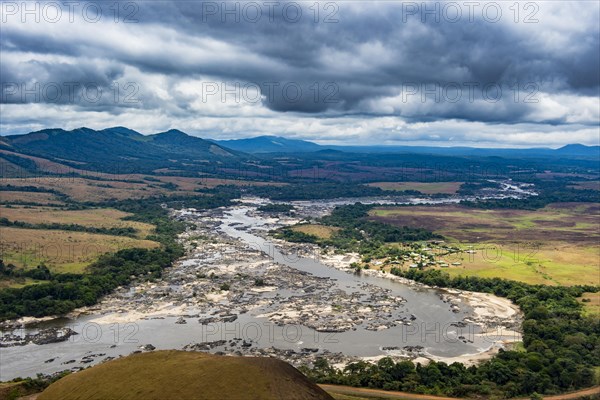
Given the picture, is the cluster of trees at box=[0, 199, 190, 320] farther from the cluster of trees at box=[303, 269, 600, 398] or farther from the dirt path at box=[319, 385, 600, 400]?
the dirt path at box=[319, 385, 600, 400]

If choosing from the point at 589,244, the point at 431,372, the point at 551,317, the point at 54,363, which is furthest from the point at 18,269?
the point at 589,244

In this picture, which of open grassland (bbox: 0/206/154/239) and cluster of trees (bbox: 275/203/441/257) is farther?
open grassland (bbox: 0/206/154/239)

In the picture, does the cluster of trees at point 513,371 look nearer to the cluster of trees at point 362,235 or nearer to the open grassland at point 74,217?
the cluster of trees at point 362,235

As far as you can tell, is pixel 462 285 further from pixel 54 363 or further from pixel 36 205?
pixel 36 205

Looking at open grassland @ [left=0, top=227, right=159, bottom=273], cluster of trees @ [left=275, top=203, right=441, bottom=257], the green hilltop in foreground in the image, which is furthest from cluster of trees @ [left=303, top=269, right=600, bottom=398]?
open grassland @ [left=0, top=227, right=159, bottom=273]

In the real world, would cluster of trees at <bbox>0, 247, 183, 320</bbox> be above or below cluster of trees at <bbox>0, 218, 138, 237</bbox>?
below

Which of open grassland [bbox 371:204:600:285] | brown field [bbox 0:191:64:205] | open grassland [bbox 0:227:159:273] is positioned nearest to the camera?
open grassland [bbox 0:227:159:273]

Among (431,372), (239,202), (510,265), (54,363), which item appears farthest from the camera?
(239,202)
